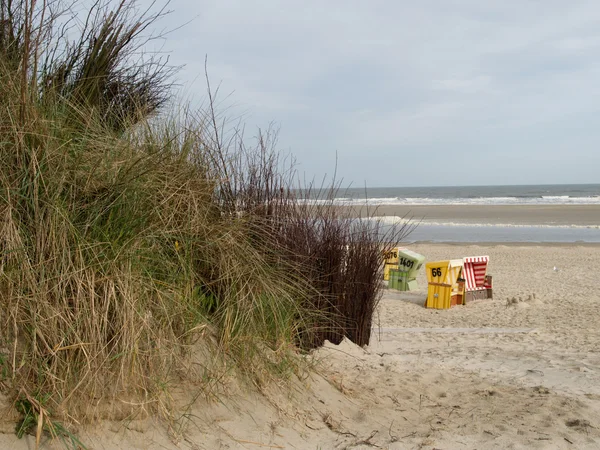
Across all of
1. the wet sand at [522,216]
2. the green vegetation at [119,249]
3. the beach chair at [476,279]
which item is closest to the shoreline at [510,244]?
the wet sand at [522,216]

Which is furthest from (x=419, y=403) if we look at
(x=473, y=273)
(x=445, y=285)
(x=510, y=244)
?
(x=510, y=244)

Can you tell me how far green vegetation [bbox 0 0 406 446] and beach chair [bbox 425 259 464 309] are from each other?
5.75m

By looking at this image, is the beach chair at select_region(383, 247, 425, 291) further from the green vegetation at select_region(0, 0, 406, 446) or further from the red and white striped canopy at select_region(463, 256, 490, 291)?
the green vegetation at select_region(0, 0, 406, 446)

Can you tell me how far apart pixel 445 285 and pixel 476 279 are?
108 cm

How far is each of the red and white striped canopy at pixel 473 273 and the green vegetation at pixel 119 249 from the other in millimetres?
6546

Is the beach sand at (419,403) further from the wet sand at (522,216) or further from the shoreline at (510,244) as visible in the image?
the wet sand at (522,216)

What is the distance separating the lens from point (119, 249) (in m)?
3.01

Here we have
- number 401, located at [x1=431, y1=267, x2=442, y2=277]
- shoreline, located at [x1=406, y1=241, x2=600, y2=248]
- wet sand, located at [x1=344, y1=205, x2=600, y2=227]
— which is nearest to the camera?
number 401, located at [x1=431, y1=267, x2=442, y2=277]

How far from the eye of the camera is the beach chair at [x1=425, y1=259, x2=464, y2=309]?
10.1 meters

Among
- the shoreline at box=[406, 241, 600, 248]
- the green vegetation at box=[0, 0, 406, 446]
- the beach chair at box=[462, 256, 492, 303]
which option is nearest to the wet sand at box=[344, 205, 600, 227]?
the shoreline at box=[406, 241, 600, 248]

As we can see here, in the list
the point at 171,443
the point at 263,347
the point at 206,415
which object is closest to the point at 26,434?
the point at 171,443

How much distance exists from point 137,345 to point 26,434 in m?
0.62

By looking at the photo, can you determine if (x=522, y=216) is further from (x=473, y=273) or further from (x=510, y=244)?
(x=473, y=273)

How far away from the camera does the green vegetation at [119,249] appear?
2.79m
